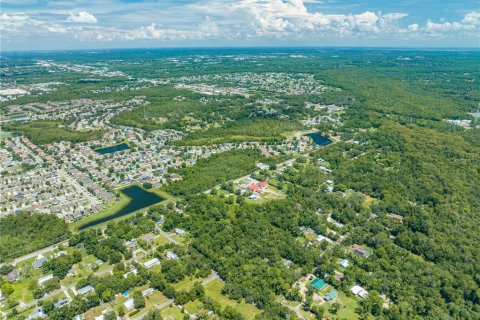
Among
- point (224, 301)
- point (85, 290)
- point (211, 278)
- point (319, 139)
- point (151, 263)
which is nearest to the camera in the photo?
point (224, 301)

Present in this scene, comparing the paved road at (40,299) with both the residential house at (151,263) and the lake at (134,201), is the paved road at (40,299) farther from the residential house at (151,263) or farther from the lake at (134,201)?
the lake at (134,201)

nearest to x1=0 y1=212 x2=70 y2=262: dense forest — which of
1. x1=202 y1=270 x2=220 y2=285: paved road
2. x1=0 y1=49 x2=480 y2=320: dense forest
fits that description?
x1=0 y1=49 x2=480 y2=320: dense forest

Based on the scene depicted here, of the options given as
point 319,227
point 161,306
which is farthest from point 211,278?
point 319,227

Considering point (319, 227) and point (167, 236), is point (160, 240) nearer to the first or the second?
point (167, 236)

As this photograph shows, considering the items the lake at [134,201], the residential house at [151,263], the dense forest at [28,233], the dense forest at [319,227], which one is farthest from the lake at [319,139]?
the dense forest at [28,233]

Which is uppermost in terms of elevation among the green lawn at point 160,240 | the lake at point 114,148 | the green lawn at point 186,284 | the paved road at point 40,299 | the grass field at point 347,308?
the lake at point 114,148

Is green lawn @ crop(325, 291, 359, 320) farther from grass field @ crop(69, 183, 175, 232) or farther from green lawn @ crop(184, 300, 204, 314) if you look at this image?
grass field @ crop(69, 183, 175, 232)

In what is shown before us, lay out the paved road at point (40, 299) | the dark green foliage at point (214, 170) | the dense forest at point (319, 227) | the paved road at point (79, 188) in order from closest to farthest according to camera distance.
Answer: the paved road at point (40, 299), the dense forest at point (319, 227), the paved road at point (79, 188), the dark green foliage at point (214, 170)

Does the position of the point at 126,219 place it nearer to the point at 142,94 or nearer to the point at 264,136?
the point at 264,136
